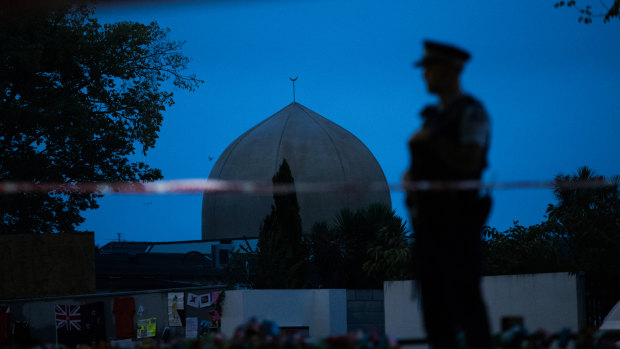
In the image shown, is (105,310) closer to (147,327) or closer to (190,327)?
(147,327)

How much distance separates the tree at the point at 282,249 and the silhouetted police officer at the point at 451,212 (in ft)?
66.7

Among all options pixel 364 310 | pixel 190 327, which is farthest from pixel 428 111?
pixel 364 310

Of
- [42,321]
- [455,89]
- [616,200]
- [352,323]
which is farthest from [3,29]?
[455,89]

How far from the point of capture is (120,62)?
22625 mm

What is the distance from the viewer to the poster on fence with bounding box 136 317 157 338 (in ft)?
64.2

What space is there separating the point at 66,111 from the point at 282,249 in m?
8.18

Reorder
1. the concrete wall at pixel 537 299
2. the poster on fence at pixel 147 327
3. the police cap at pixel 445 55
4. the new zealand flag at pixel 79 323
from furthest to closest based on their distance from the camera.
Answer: the poster on fence at pixel 147 327 < the new zealand flag at pixel 79 323 < the concrete wall at pixel 537 299 < the police cap at pixel 445 55

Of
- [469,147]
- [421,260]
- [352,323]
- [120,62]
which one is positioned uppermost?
[120,62]

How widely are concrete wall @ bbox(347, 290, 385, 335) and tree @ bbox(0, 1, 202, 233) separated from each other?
6.03 meters

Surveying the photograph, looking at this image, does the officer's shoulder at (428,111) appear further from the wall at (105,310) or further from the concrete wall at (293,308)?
the concrete wall at (293,308)

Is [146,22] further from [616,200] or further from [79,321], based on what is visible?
[616,200]

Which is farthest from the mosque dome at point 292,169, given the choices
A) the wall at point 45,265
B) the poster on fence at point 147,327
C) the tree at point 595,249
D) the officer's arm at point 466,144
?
the officer's arm at point 466,144

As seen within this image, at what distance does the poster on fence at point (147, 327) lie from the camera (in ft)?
64.2

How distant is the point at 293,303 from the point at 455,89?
63.1 ft
